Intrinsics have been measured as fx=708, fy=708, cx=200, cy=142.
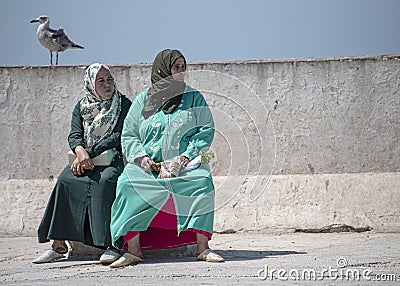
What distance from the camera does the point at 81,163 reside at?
218 inches

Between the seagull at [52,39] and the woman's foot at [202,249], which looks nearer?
the woman's foot at [202,249]

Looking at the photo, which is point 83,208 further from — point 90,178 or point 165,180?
point 165,180

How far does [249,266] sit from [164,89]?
1.62 m

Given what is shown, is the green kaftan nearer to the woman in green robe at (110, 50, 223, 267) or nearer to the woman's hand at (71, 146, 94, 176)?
the woman in green robe at (110, 50, 223, 267)

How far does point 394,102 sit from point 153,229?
3019mm

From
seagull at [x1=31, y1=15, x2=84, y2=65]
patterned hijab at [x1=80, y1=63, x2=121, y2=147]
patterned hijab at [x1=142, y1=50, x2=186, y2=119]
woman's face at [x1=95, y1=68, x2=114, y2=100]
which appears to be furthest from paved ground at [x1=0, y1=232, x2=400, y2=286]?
seagull at [x1=31, y1=15, x2=84, y2=65]

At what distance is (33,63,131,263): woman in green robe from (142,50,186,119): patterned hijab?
326 millimetres

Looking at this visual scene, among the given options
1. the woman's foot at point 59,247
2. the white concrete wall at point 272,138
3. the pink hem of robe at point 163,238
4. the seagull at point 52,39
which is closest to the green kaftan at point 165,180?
the pink hem of robe at point 163,238

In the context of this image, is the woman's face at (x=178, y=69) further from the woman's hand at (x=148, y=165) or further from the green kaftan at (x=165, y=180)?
the woman's hand at (x=148, y=165)

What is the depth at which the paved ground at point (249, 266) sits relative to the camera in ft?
14.0

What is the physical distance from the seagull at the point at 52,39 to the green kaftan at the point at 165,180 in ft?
15.1

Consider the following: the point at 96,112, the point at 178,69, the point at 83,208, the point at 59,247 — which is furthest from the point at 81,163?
the point at 178,69

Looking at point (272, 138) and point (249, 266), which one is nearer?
point (249, 266)

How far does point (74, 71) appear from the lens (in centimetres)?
749
